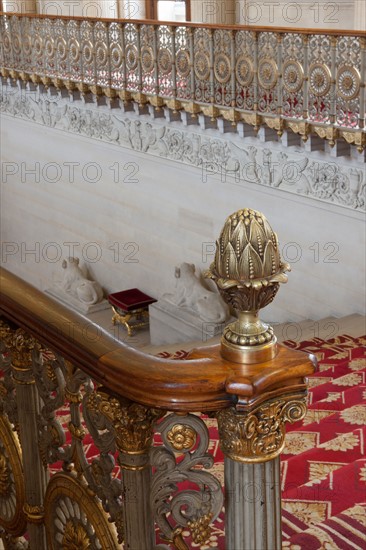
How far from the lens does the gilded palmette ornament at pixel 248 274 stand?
1640 millimetres

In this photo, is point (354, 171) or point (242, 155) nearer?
point (354, 171)

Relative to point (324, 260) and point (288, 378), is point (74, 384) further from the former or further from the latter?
point (324, 260)

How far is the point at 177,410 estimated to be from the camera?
5.57ft

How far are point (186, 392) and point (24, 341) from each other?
0.68 m

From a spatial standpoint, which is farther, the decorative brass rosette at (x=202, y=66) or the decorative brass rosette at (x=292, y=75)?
the decorative brass rosette at (x=202, y=66)

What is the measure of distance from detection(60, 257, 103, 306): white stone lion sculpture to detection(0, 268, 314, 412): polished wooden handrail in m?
10.9

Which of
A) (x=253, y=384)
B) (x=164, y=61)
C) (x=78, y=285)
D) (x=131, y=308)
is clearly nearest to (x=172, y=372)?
(x=253, y=384)

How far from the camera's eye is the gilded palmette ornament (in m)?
1.64

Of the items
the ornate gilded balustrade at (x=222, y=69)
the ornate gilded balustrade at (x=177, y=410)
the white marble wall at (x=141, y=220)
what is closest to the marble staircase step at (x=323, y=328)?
the white marble wall at (x=141, y=220)

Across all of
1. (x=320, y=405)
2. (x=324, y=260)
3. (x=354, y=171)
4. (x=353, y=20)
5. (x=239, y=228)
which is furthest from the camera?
(x=353, y=20)

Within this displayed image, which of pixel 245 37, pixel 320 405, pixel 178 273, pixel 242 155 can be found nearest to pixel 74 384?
pixel 320 405

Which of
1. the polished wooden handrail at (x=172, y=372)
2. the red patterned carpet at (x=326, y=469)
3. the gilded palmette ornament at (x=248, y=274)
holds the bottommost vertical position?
the red patterned carpet at (x=326, y=469)

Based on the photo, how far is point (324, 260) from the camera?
8938 mm

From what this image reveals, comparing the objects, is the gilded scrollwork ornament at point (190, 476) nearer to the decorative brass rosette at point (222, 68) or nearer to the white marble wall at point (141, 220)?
the white marble wall at point (141, 220)
